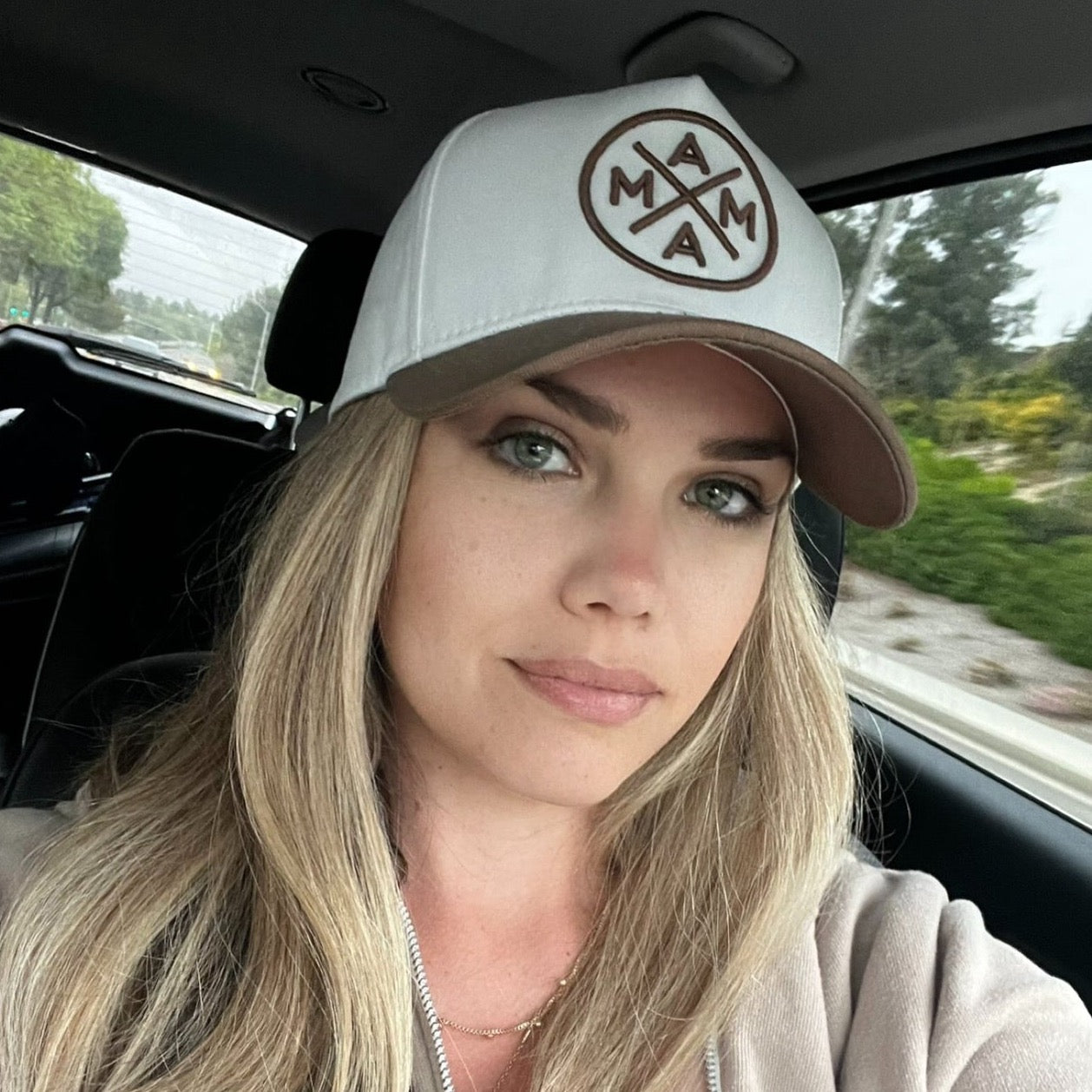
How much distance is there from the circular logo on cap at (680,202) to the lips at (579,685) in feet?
1.20

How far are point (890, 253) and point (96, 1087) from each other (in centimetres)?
153

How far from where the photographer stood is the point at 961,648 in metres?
1.55

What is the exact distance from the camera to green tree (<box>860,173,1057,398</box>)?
4.61 ft

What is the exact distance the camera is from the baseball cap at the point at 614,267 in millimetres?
867

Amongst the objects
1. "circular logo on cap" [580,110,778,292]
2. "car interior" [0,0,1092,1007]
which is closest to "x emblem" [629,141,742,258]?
"circular logo on cap" [580,110,778,292]

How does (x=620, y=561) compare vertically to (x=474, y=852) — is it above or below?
above

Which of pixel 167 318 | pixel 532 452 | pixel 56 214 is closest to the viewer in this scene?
pixel 532 452

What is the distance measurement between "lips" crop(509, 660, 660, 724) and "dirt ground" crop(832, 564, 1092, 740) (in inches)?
29.8

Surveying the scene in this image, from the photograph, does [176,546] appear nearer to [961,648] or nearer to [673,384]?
[673,384]

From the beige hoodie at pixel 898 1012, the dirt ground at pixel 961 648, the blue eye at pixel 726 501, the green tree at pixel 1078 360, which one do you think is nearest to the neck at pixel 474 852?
the beige hoodie at pixel 898 1012

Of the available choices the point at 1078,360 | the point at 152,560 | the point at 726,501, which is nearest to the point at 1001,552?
the point at 1078,360

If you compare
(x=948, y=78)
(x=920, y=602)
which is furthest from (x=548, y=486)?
(x=920, y=602)

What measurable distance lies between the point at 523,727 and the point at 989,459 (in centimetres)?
89

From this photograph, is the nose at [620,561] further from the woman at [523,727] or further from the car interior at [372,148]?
the car interior at [372,148]
